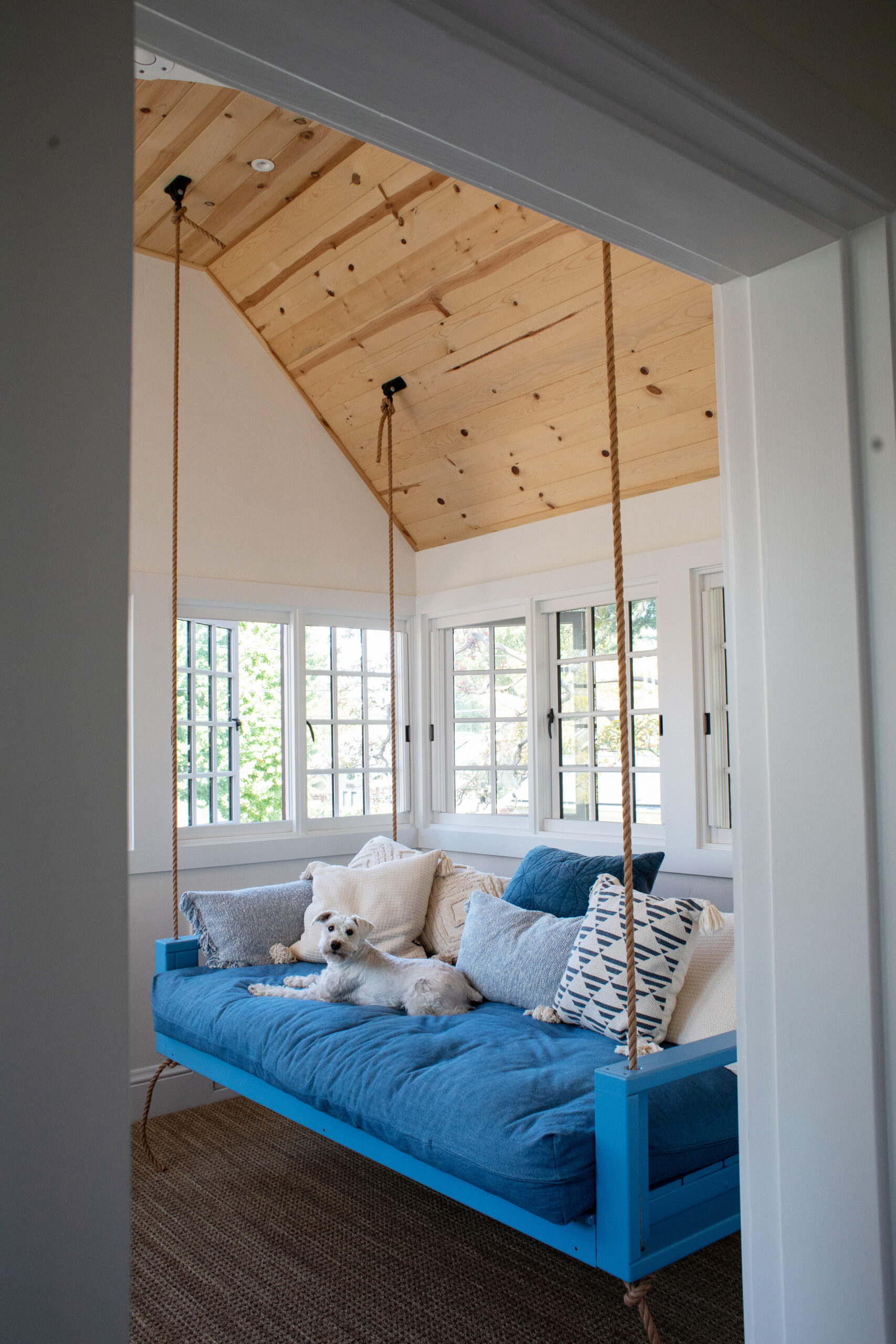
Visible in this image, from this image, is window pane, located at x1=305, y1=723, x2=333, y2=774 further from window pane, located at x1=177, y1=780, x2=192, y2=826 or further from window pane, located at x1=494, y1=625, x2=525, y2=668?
window pane, located at x1=494, y1=625, x2=525, y2=668

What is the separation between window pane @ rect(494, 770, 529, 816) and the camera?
4383mm

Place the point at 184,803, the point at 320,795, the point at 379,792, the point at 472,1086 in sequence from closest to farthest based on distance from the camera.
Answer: the point at 472,1086 → the point at 184,803 → the point at 320,795 → the point at 379,792

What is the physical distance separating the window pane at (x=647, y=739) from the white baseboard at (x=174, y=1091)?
210cm

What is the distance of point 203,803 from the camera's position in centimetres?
416

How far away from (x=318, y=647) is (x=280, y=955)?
1.54 meters

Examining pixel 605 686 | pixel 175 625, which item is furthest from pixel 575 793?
pixel 175 625

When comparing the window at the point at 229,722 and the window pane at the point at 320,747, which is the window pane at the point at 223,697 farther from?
the window pane at the point at 320,747

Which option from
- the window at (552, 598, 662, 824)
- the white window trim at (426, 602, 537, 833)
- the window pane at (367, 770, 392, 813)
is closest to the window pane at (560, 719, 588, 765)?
the window at (552, 598, 662, 824)

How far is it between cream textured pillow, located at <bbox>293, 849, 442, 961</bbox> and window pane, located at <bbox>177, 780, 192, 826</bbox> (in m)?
0.74

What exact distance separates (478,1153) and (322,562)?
9.73ft

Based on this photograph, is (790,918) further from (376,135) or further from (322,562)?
(322,562)

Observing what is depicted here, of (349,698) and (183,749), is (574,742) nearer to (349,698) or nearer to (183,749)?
(349,698)

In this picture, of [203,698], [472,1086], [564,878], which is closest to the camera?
[472,1086]

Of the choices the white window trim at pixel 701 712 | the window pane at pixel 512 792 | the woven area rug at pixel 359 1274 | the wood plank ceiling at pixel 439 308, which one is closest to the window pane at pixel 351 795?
the window pane at pixel 512 792
